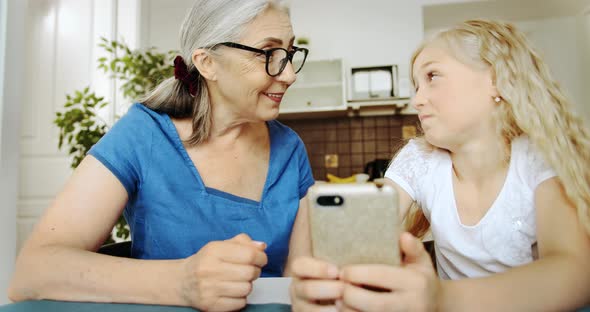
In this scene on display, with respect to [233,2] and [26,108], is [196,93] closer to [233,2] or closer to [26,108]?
[233,2]

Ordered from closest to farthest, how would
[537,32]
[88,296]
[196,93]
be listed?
[88,296] → [196,93] → [537,32]

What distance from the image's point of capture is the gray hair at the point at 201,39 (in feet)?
2.93

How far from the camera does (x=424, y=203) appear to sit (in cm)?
85

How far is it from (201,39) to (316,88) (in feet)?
7.84

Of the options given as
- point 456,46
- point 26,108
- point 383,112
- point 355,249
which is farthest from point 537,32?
point 26,108

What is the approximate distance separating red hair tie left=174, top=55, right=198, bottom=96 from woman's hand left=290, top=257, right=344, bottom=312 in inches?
28.2

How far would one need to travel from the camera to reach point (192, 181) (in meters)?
0.88

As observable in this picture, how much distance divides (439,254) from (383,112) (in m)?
2.57

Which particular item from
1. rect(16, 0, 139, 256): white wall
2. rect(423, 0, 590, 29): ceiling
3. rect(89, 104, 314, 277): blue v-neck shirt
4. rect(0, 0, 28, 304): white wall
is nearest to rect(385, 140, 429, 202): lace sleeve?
rect(89, 104, 314, 277): blue v-neck shirt

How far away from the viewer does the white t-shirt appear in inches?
27.0

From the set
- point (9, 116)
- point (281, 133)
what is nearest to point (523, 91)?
point (281, 133)

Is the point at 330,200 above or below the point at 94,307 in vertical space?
above

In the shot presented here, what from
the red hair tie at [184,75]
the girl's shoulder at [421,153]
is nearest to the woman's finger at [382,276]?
the girl's shoulder at [421,153]

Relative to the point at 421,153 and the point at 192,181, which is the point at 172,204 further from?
the point at 421,153
